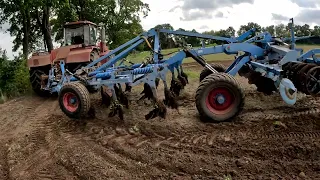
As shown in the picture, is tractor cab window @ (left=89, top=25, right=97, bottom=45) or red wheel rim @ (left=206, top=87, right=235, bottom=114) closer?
red wheel rim @ (left=206, top=87, right=235, bottom=114)

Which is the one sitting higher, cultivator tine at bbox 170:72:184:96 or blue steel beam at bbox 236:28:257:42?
blue steel beam at bbox 236:28:257:42

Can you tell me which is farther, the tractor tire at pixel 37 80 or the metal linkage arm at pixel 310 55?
the tractor tire at pixel 37 80

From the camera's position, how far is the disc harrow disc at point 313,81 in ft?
22.1

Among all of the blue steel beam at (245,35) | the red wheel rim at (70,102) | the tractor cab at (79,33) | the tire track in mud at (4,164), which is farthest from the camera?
the tractor cab at (79,33)

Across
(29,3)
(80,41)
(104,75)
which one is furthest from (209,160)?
(29,3)

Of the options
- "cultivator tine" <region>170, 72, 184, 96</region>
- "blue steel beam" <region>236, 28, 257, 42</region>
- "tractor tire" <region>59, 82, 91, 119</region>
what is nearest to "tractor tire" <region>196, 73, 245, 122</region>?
"blue steel beam" <region>236, 28, 257, 42</region>

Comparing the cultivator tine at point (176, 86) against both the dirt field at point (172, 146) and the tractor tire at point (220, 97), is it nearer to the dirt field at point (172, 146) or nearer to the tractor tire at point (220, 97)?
the dirt field at point (172, 146)

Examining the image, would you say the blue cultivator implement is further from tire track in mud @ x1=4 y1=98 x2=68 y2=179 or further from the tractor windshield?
the tractor windshield

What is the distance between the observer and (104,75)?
7.44 meters

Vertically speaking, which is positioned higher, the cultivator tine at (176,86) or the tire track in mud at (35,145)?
the cultivator tine at (176,86)

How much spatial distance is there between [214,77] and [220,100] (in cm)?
41

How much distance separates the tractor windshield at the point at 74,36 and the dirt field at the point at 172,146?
4.81 metres

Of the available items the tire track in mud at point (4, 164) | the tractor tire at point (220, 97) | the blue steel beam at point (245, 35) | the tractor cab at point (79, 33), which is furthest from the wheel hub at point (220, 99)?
the tractor cab at point (79, 33)

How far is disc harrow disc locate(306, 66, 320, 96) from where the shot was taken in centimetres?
673
